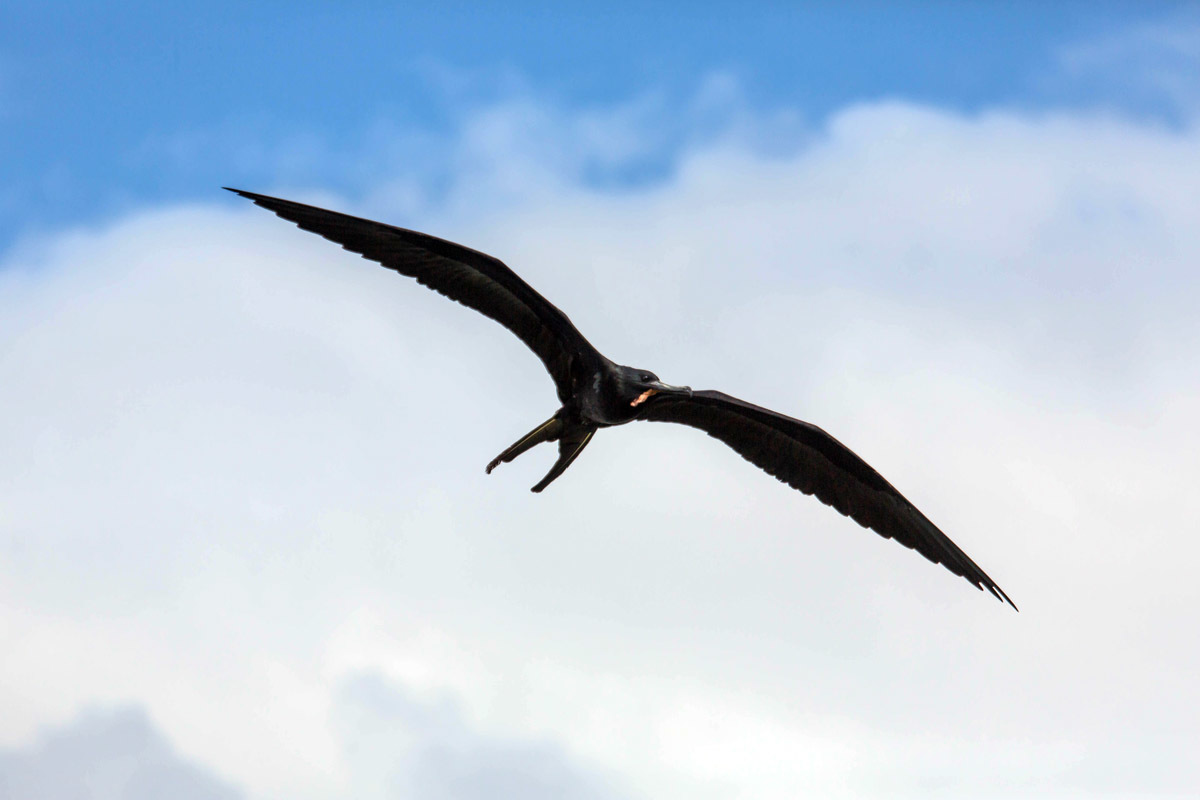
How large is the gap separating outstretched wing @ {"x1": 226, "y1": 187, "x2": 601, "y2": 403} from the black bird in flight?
11mm

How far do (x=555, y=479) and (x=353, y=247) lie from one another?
10.7 ft

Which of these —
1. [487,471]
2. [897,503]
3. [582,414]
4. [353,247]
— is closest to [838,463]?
[897,503]

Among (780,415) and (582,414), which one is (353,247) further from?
(780,415)

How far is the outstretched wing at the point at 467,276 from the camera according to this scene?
47.5 ft

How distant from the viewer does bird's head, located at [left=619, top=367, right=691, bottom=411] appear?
1514 cm

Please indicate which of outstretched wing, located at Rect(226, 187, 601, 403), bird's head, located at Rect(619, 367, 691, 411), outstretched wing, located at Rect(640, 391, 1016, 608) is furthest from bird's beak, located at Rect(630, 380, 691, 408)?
outstretched wing, located at Rect(640, 391, 1016, 608)

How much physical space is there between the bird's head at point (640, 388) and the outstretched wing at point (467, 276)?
0.40 meters

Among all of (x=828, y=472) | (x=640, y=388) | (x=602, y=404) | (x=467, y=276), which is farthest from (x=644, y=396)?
(x=828, y=472)

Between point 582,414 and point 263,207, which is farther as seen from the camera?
point 582,414

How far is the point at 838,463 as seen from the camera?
56.1ft

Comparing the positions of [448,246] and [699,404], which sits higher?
[699,404]

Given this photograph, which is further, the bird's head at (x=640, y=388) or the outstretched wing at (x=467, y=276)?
the bird's head at (x=640, y=388)

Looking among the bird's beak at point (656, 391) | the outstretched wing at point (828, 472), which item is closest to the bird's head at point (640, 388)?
the bird's beak at point (656, 391)

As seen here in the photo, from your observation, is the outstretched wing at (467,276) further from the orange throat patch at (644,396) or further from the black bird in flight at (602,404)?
the orange throat patch at (644,396)
